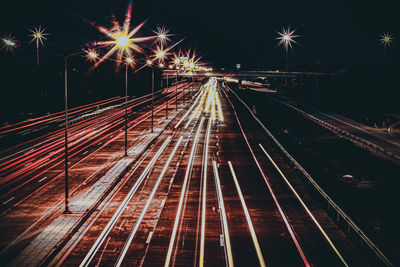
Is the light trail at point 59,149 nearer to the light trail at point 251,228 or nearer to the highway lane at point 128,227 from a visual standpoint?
the highway lane at point 128,227

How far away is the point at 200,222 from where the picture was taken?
19531 millimetres

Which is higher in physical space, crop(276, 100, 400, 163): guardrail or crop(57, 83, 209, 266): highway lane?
crop(276, 100, 400, 163): guardrail

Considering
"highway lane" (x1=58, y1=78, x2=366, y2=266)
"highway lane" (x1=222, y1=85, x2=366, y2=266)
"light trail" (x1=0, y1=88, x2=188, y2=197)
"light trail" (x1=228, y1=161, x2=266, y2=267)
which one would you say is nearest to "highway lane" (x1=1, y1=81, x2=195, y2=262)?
"light trail" (x1=0, y1=88, x2=188, y2=197)

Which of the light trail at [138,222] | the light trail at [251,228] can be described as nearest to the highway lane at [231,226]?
the light trail at [251,228]

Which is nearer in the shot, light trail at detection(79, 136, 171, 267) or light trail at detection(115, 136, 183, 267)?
light trail at detection(79, 136, 171, 267)

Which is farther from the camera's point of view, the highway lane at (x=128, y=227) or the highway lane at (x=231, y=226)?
the highway lane at (x=231, y=226)

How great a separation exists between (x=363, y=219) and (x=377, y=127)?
37.3m

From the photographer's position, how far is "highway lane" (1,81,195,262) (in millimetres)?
18516

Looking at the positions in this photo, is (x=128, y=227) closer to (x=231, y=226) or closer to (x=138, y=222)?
(x=138, y=222)

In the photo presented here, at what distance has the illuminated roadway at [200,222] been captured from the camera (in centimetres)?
1556

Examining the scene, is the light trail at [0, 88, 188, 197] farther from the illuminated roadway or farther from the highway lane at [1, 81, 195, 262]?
the illuminated roadway

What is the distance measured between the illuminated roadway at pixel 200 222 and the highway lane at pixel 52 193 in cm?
19

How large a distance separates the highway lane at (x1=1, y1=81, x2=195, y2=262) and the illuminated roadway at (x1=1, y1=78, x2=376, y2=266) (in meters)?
0.19

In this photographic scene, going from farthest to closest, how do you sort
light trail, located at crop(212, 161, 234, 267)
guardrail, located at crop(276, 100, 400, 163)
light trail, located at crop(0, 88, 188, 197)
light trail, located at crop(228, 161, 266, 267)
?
guardrail, located at crop(276, 100, 400, 163), light trail, located at crop(0, 88, 188, 197), light trail, located at crop(212, 161, 234, 267), light trail, located at crop(228, 161, 266, 267)
